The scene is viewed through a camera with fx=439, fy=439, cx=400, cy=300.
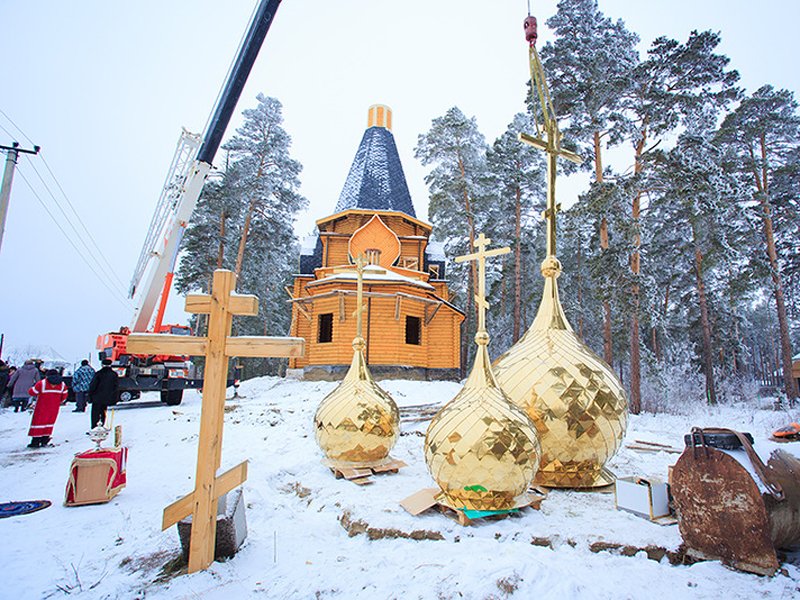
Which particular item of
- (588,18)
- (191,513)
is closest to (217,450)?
(191,513)

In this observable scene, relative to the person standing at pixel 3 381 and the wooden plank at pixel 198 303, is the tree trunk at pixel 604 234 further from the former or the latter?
the person standing at pixel 3 381

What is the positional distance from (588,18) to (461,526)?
20.7 m

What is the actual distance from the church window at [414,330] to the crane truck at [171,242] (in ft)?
29.9

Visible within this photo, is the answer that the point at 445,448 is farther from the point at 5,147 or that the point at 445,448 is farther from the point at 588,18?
the point at 588,18

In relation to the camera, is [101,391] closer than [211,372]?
No

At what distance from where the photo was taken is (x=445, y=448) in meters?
4.37

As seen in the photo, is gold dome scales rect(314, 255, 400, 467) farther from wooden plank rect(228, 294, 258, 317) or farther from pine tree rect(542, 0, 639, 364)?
pine tree rect(542, 0, 639, 364)

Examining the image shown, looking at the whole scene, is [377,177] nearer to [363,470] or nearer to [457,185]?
[457,185]

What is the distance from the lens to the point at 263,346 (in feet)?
12.9

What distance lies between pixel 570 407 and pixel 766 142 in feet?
76.6

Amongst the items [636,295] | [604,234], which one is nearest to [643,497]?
Answer: [636,295]

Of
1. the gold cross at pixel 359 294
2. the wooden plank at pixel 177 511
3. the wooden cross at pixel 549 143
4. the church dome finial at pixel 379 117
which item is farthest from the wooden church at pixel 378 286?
the wooden plank at pixel 177 511

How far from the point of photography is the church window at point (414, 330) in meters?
20.6

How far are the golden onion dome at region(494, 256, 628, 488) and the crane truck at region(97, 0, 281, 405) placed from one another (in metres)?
14.1
